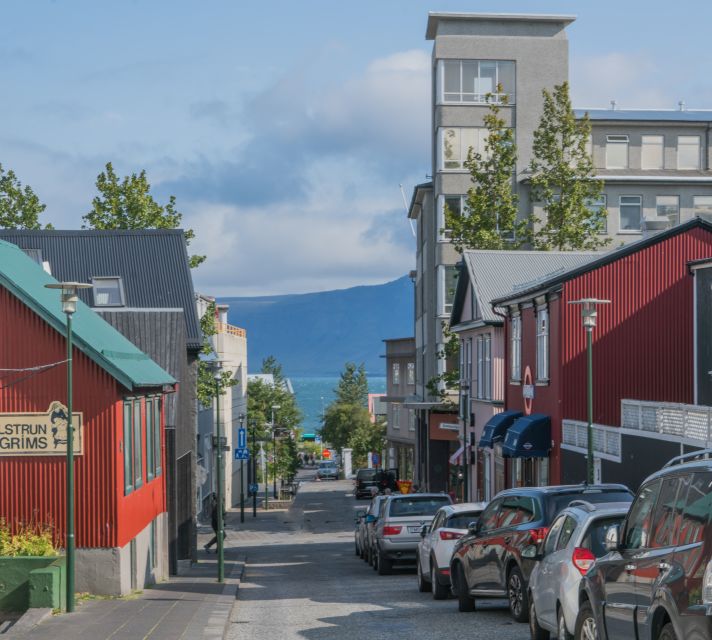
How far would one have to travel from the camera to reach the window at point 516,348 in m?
40.0

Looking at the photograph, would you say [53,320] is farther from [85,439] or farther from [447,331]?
[447,331]

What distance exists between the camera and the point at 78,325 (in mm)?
24312

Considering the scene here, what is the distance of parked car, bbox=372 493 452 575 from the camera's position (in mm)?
30938

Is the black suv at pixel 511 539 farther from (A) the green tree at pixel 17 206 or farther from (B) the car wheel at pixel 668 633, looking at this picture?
(A) the green tree at pixel 17 206

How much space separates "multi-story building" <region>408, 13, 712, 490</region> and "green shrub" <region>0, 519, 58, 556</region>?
118ft

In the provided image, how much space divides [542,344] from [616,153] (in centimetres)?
3279

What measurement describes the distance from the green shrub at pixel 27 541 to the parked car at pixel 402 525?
1005 cm

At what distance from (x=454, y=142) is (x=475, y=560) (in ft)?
142

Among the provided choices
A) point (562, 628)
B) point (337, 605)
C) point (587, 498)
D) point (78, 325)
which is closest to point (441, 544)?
point (337, 605)

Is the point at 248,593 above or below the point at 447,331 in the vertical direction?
below

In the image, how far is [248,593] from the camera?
2727 cm

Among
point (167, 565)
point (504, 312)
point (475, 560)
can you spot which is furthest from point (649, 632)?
point (504, 312)

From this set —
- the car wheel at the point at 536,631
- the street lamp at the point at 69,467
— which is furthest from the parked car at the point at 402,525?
the car wheel at the point at 536,631

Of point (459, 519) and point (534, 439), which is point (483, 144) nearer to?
point (534, 439)
